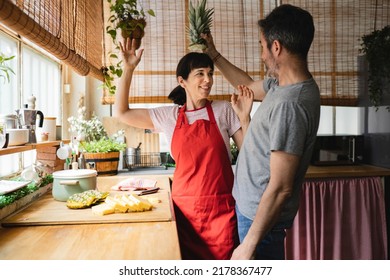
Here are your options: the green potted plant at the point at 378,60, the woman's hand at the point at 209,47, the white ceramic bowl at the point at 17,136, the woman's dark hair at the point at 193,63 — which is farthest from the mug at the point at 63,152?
the green potted plant at the point at 378,60

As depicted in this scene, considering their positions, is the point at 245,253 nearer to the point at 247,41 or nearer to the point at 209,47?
the point at 209,47

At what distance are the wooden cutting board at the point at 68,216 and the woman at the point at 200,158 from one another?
154mm

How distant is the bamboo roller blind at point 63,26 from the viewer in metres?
1.00

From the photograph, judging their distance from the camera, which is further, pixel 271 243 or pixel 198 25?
pixel 198 25

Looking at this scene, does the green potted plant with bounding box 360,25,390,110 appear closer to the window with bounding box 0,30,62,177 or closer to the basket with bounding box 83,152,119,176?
the basket with bounding box 83,152,119,176

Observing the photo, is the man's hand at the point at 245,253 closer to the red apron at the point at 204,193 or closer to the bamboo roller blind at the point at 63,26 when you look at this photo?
Answer: the red apron at the point at 204,193

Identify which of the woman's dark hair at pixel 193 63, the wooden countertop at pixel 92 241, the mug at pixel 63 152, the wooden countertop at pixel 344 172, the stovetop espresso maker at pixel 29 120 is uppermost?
the woman's dark hair at pixel 193 63

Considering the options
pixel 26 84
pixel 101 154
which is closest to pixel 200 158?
pixel 101 154

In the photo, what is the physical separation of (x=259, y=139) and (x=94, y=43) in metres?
1.45

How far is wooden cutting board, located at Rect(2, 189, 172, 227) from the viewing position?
1.30 m

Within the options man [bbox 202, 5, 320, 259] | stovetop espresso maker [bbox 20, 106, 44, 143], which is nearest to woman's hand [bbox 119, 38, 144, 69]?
stovetop espresso maker [bbox 20, 106, 44, 143]

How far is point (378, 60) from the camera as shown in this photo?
8.28 ft

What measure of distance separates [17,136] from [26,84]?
0.79 m
